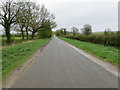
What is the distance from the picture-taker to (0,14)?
23859 mm

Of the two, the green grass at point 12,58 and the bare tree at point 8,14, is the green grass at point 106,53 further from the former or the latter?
the bare tree at point 8,14

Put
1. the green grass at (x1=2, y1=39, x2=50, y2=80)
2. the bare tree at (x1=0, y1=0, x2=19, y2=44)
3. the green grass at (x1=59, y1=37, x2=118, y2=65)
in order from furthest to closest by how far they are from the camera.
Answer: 1. the bare tree at (x1=0, y1=0, x2=19, y2=44)
2. the green grass at (x1=59, y1=37, x2=118, y2=65)
3. the green grass at (x1=2, y1=39, x2=50, y2=80)

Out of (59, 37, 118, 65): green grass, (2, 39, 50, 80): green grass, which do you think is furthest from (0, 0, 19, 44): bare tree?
(59, 37, 118, 65): green grass

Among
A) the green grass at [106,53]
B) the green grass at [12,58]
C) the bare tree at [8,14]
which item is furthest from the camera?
the bare tree at [8,14]

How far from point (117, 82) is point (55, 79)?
92.8 inches

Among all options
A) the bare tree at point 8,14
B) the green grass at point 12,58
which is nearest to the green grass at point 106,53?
the green grass at point 12,58

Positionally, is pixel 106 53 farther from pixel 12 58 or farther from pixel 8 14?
pixel 8 14

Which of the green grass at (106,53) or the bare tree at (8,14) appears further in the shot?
the bare tree at (8,14)

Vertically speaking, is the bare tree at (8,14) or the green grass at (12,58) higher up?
the bare tree at (8,14)

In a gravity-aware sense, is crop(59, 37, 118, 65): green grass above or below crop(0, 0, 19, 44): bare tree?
below

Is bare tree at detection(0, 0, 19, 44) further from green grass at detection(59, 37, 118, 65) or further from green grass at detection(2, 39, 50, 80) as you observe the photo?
green grass at detection(59, 37, 118, 65)

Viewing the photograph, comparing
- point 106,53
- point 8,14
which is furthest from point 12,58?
point 8,14

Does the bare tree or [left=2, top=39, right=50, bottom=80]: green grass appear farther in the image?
the bare tree

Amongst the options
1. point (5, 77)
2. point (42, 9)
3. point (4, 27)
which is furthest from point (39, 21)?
point (5, 77)
